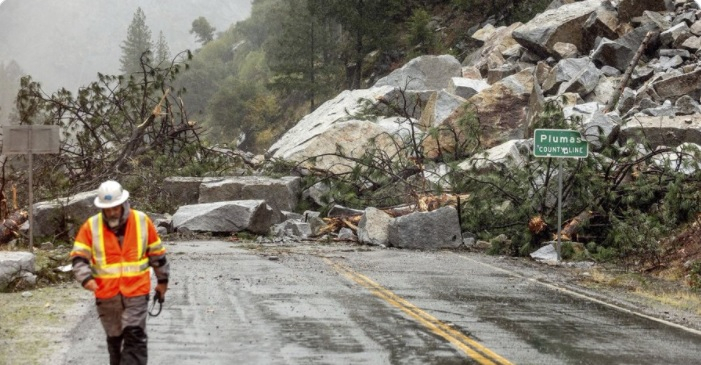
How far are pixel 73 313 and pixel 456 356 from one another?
17.2ft

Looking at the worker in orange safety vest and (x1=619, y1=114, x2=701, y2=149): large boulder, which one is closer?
the worker in orange safety vest

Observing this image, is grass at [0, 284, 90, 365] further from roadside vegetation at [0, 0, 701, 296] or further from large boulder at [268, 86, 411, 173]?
large boulder at [268, 86, 411, 173]

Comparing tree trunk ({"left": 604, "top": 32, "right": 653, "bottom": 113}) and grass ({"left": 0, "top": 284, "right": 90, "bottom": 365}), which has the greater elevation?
tree trunk ({"left": 604, "top": 32, "right": 653, "bottom": 113})

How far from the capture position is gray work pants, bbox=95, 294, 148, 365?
23.0 ft

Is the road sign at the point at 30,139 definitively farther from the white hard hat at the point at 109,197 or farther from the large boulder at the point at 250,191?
the white hard hat at the point at 109,197

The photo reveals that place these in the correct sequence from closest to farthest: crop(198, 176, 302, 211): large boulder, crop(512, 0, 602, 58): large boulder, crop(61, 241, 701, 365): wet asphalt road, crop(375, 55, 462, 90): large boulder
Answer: crop(61, 241, 701, 365): wet asphalt road → crop(198, 176, 302, 211): large boulder → crop(512, 0, 602, 58): large boulder → crop(375, 55, 462, 90): large boulder

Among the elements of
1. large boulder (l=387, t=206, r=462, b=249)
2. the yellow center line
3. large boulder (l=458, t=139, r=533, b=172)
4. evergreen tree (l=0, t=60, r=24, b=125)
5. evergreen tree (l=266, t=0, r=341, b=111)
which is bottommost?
the yellow center line

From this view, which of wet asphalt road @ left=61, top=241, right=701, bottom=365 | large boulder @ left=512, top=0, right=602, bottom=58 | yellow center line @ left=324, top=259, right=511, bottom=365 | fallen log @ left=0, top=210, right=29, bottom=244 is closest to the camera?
yellow center line @ left=324, top=259, right=511, bottom=365

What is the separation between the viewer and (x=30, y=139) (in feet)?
59.5

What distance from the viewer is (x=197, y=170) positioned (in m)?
28.0

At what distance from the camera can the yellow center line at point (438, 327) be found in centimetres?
857

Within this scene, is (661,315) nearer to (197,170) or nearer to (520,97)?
(197,170)

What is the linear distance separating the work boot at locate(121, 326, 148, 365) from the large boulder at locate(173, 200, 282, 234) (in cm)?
1650

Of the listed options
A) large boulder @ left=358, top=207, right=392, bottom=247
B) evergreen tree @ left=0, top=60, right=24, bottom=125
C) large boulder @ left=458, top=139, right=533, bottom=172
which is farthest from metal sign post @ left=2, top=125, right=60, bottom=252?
evergreen tree @ left=0, top=60, right=24, bottom=125
